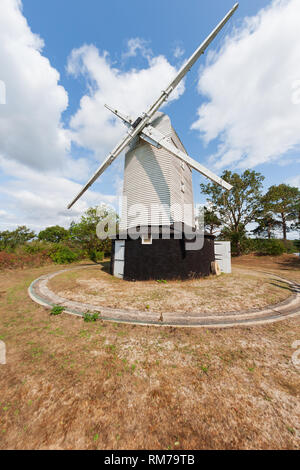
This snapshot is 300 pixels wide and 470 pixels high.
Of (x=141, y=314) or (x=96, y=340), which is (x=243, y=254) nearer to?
(x=141, y=314)

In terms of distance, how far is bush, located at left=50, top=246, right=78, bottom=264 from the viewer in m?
16.6

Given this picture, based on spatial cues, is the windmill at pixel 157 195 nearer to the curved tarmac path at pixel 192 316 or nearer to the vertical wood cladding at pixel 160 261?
the vertical wood cladding at pixel 160 261

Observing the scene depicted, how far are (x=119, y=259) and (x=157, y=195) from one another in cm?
546

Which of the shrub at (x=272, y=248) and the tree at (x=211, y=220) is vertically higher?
the tree at (x=211, y=220)

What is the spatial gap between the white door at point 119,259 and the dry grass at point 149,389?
6.17 m

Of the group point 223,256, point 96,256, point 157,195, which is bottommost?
point 96,256

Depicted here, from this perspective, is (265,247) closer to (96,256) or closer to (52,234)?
(96,256)

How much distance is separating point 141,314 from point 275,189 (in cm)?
2659

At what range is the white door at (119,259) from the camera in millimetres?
10331

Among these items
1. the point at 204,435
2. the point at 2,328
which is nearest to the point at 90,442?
A: the point at 204,435

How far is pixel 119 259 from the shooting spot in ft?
34.9

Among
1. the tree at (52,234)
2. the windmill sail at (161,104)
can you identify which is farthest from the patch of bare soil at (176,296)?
the tree at (52,234)

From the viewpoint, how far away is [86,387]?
8.27 feet

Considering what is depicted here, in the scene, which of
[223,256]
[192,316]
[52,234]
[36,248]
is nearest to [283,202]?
[223,256]
